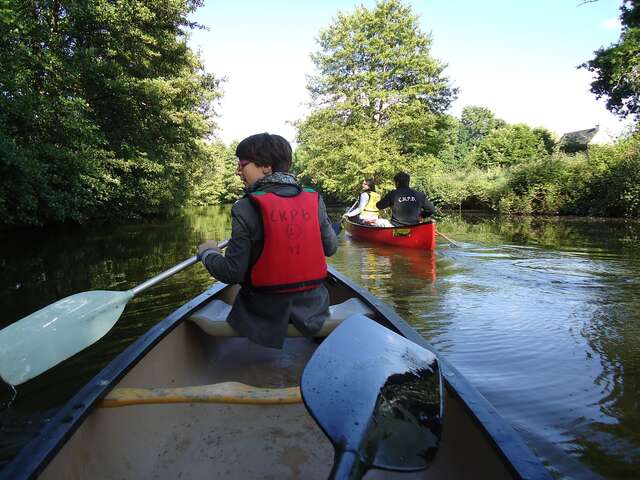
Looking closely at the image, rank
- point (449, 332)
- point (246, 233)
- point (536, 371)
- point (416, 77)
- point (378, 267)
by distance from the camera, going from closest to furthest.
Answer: point (246, 233)
point (536, 371)
point (449, 332)
point (378, 267)
point (416, 77)

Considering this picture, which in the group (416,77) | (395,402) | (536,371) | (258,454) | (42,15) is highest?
(416,77)

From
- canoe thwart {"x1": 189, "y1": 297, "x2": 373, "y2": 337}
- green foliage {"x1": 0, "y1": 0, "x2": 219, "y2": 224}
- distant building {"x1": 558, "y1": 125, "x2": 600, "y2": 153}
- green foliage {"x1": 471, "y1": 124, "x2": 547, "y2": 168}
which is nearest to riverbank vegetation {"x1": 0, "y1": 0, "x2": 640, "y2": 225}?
green foliage {"x1": 0, "y1": 0, "x2": 219, "y2": 224}

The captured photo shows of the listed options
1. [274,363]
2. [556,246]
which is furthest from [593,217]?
[274,363]

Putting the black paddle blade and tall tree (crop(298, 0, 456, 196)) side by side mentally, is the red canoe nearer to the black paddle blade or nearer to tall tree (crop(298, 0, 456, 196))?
the black paddle blade

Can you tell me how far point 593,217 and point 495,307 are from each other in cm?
1545

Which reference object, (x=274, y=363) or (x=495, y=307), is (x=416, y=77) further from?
(x=274, y=363)

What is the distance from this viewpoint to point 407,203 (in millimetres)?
9289

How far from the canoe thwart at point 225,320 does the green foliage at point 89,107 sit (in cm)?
717

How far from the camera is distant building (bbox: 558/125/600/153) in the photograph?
37875mm

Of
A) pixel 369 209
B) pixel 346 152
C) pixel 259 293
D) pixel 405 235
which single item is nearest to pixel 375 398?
pixel 259 293

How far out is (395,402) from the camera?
1.23m

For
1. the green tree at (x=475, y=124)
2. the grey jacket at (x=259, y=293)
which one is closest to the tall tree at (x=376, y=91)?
the grey jacket at (x=259, y=293)

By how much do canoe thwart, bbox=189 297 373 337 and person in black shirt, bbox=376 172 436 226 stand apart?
6.54 metres

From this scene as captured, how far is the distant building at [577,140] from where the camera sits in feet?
124
